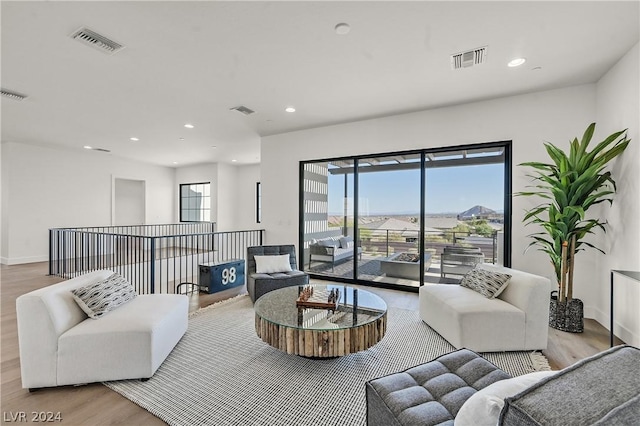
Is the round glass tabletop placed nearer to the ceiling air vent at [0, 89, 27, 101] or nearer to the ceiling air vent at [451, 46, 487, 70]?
the ceiling air vent at [451, 46, 487, 70]

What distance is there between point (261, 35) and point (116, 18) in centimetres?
117

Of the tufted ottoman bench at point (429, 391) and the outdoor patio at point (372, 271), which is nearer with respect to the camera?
the tufted ottoman bench at point (429, 391)

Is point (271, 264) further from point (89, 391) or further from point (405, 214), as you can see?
point (89, 391)

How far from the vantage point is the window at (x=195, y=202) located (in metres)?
9.57

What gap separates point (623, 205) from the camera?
3.10 meters

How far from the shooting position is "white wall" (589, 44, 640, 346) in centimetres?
287

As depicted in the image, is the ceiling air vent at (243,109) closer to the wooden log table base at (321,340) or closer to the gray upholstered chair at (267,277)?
the gray upholstered chair at (267,277)

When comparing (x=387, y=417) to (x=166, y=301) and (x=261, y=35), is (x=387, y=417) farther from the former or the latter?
(x=261, y=35)

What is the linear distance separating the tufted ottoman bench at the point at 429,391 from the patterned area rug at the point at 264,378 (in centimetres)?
53

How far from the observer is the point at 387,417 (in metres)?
1.33

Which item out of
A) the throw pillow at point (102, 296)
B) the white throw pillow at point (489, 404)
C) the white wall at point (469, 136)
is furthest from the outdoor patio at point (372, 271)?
the white throw pillow at point (489, 404)

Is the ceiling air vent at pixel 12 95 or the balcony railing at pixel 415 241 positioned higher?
the ceiling air vent at pixel 12 95

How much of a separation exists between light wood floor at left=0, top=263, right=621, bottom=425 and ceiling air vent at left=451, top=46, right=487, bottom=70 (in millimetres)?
2975

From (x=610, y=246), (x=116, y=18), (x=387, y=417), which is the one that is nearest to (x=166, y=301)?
(x=387, y=417)
